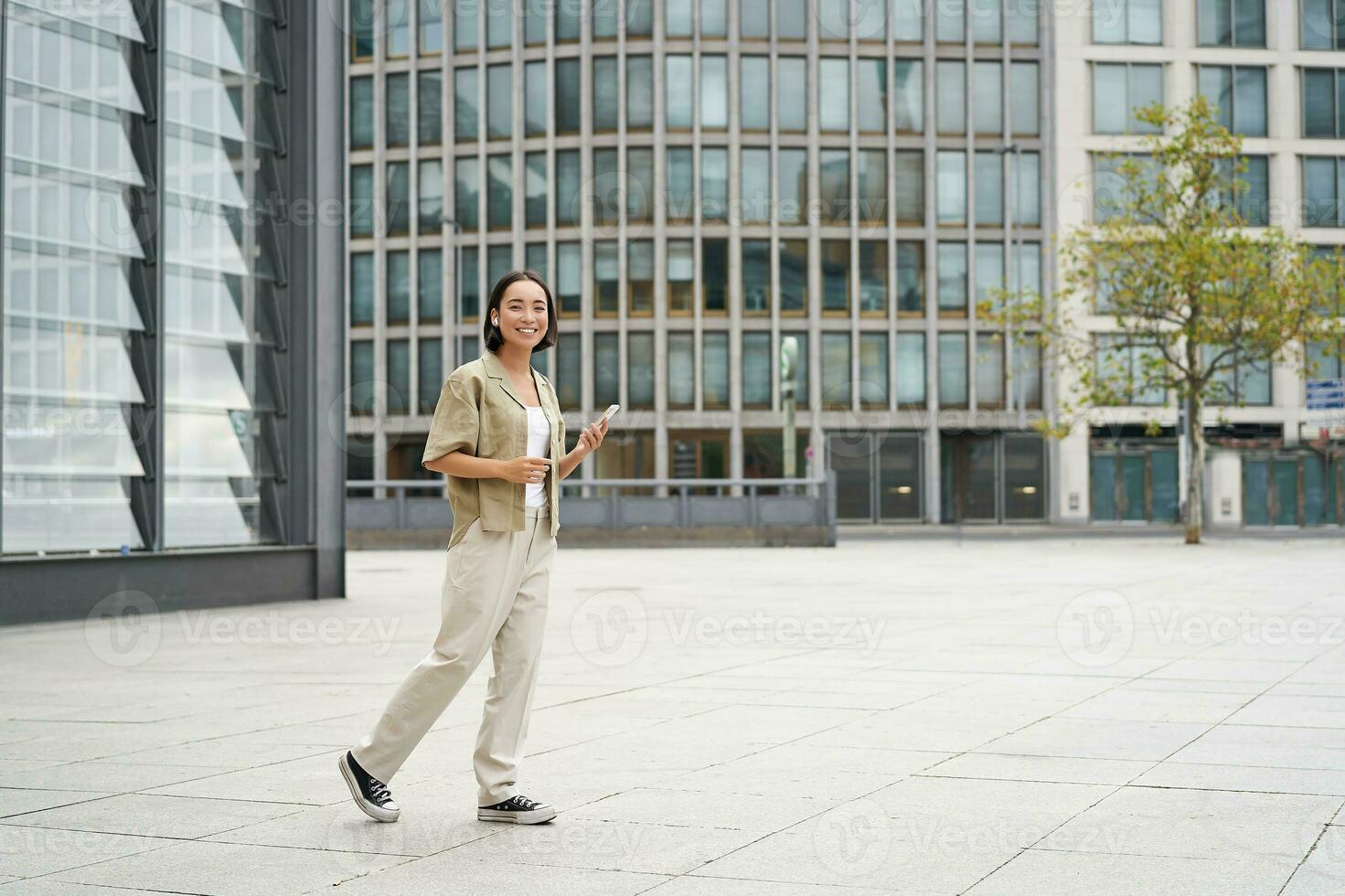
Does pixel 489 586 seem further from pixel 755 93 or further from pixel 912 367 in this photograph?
pixel 755 93

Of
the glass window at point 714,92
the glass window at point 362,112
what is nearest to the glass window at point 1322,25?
the glass window at point 714,92

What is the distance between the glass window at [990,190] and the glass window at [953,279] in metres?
1.33

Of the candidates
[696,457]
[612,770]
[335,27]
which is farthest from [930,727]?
[696,457]

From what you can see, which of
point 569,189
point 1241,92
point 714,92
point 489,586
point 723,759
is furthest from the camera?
point 1241,92

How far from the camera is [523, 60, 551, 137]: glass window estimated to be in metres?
54.1

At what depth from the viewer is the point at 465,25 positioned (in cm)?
5522

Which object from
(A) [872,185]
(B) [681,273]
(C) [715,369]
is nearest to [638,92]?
(B) [681,273]

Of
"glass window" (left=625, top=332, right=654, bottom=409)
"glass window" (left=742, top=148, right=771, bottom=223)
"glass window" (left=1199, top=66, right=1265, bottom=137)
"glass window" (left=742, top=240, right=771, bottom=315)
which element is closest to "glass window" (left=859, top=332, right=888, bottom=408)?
"glass window" (left=742, top=240, right=771, bottom=315)

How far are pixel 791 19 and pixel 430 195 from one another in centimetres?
1364

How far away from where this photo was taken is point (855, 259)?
53.6 m

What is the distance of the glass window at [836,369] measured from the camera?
2103 inches

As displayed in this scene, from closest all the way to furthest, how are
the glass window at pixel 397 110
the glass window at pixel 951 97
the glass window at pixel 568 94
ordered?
1. the glass window at pixel 568 94
2. the glass window at pixel 951 97
3. the glass window at pixel 397 110

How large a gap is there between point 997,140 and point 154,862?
52826 millimetres

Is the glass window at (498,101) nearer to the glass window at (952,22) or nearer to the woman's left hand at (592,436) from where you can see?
the glass window at (952,22)
